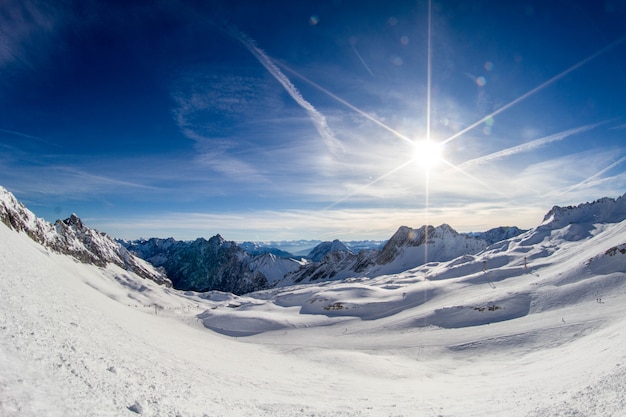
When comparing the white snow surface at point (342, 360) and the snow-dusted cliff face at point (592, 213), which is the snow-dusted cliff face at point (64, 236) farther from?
the snow-dusted cliff face at point (592, 213)

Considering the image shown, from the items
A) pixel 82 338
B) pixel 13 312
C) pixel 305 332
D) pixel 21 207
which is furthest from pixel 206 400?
pixel 21 207

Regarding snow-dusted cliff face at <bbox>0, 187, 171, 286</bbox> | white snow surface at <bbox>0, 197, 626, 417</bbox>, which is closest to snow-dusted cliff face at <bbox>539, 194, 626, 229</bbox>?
white snow surface at <bbox>0, 197, 626, 417</bbox>

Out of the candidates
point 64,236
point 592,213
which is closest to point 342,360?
point 64,236

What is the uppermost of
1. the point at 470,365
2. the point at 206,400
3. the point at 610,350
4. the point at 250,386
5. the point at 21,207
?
the point at 21,207

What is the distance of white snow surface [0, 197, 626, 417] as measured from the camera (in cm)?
1163

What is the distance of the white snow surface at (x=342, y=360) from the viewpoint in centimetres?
1163

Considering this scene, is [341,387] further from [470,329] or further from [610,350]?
[470,329]

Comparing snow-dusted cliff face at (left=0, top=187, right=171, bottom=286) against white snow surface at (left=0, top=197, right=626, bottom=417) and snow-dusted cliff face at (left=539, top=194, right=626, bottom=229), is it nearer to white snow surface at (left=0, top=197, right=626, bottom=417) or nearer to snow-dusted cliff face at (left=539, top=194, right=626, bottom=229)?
white snow surface at (left=0, top=197, right=626, bottom=417)

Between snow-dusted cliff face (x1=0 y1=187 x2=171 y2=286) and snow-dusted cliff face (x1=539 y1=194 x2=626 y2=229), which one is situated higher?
snow-dusted cliff face (x1=539 y1=194 x2=626 y2=229)

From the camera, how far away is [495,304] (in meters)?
50.5

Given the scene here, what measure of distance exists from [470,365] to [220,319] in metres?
57.0

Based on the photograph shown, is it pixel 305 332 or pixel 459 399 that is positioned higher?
pixel 459 399

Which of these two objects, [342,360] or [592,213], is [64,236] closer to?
[342,360]

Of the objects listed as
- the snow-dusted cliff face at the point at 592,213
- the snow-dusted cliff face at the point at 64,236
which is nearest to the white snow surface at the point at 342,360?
the snow-dusted cliff face at the point at 64,236
